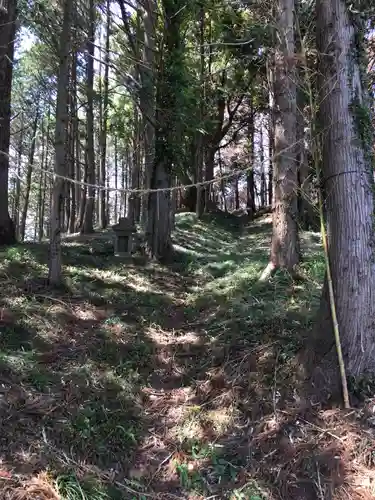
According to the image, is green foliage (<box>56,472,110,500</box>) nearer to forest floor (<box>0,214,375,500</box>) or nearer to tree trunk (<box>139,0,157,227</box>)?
forest floor (<box>0,214,375,500</box>)

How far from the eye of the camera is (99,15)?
1406cm

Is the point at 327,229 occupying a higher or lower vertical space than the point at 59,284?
higher

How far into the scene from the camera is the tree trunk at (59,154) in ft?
24.3

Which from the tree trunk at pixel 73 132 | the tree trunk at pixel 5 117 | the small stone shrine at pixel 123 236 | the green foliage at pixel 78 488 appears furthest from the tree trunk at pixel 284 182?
the tree trunk at pixel 73 132

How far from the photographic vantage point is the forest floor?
3.36 meters

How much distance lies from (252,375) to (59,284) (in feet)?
13.4

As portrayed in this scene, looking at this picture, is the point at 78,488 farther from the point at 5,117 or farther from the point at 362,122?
the point at 5,117

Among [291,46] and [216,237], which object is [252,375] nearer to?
[291,46]

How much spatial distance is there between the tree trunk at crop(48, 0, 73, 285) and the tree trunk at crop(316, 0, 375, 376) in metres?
4.82

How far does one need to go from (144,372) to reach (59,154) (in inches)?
165

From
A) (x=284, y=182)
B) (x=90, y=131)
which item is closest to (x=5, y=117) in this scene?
(x=90, y=131)

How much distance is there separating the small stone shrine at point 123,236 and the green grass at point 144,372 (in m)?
1.81

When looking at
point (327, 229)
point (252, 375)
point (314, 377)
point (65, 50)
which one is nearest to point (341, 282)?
point (327, 229)

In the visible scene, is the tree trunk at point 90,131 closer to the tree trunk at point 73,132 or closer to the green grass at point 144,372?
the tree trunk at point 73,132
